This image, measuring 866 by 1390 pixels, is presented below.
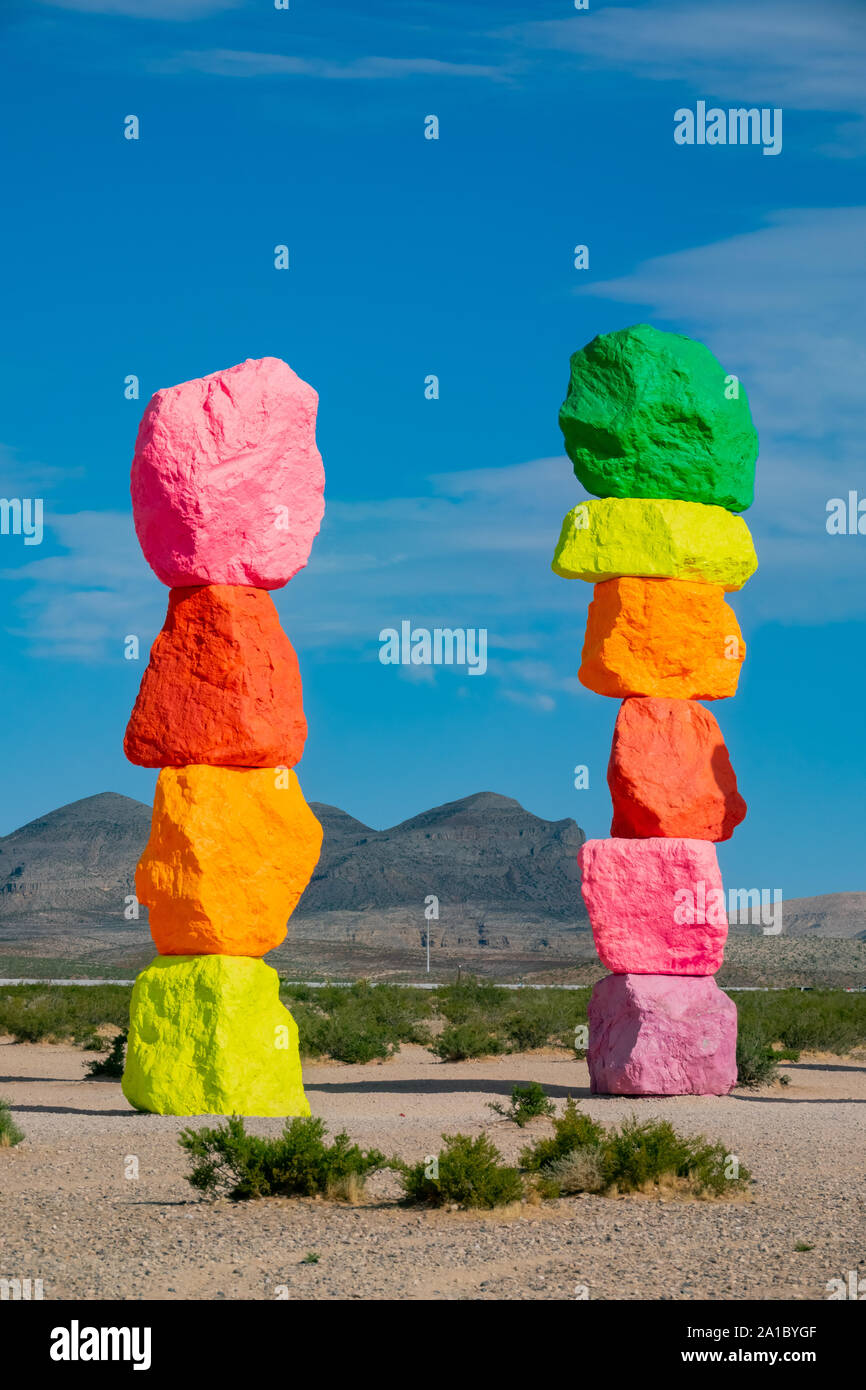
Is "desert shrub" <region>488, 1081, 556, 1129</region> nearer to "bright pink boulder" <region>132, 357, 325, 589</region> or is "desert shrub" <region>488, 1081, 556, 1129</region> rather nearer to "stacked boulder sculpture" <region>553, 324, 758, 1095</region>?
"stacked boulder sculpture" <region>553, 324, 758, 1095</region>

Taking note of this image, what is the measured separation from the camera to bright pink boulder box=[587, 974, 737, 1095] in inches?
577

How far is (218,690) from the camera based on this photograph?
13.3 metres

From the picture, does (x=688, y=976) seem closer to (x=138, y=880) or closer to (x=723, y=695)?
(x=723, y=695)

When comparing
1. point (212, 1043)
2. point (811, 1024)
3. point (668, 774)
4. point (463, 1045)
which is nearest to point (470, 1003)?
point (811, 1024)

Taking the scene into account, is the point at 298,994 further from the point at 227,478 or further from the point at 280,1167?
the point at 280,1167

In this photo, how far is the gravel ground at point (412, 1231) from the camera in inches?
276

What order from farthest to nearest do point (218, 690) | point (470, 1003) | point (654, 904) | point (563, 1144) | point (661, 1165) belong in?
point (470, 1003), point (654, 904), point (218, 690), point (563, 1144), point (661, 1165)

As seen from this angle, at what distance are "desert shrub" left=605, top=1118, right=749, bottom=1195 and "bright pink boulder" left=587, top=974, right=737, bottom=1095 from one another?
5074mm

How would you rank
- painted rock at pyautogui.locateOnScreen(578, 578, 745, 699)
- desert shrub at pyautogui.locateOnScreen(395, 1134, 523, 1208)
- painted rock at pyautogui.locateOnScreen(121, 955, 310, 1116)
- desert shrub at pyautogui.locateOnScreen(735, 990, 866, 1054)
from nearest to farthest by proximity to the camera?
desert shrub at pyautogui.locateOnScreen(395, 1134, 523, 1208) → painted rock at pyautogui.locateOnScreen(121, 955, 310, 1116) → painted rock at pyautogui.locateOnScreen(578, 578, 745, 699) → desert shrub at pyautogui.locateOnScreen(735, 990, 866, 1054)

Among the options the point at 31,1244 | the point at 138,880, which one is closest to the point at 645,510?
the point at 138,880

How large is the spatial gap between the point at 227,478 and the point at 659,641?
15.9ft

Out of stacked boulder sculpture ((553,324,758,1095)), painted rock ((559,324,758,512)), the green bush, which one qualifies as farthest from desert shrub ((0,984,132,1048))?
the green bush

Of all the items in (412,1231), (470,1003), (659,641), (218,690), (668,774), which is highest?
(659,641)

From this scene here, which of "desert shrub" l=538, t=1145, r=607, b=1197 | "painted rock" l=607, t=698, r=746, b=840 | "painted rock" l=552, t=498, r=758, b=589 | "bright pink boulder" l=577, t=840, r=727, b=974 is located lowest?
"desert shrub" l=538, t=1145, r=607, b=1197
